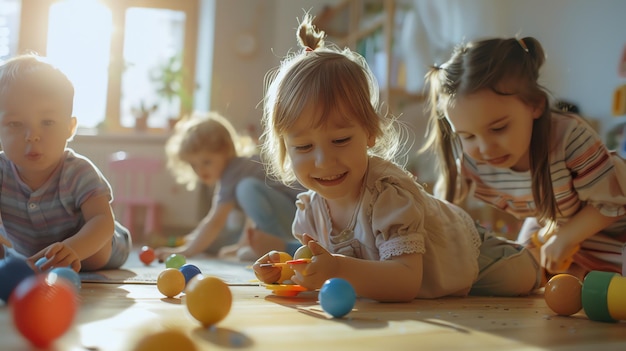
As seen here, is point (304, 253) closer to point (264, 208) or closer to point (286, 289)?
point (286, 289)

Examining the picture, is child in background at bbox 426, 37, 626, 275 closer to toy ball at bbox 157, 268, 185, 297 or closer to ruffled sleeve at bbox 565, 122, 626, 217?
ruffled sleeve at bbox 565, 122, 626, 217

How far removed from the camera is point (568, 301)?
1020 millimetres

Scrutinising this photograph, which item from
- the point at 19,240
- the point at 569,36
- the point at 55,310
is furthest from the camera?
the point at 569,36

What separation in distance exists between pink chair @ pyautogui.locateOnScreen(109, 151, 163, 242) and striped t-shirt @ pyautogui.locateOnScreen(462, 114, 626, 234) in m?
2.77

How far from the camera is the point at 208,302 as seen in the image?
0.80 m

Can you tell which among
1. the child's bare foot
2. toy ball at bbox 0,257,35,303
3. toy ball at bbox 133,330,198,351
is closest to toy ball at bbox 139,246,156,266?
the child's bare foot

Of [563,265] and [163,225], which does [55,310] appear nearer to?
[563,265]

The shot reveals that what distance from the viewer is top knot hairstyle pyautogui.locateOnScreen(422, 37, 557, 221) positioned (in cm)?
138

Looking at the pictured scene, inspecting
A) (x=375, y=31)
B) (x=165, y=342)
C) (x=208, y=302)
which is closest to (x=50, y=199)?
(x=208, y=302)

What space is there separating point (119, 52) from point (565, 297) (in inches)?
150

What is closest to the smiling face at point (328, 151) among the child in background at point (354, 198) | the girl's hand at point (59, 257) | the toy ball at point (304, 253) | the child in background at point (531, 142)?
the child in background at point (354, 198)

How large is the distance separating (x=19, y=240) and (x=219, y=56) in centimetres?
298

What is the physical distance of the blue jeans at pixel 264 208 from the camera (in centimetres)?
232

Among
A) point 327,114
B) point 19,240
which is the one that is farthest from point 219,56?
point 327,114
